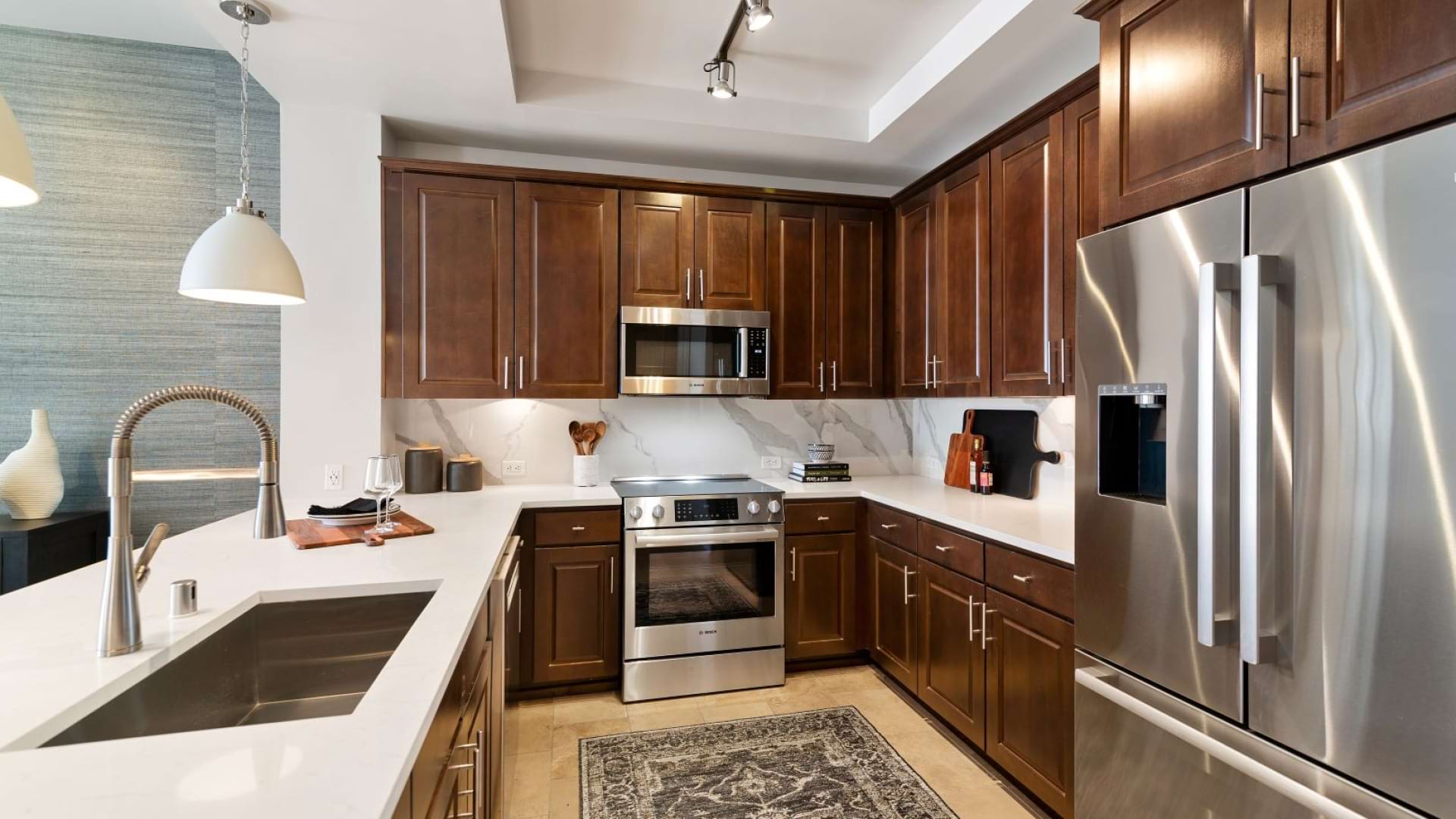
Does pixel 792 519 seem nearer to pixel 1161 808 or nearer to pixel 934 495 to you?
pixel 934 495

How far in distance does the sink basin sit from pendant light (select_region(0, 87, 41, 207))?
79 cm

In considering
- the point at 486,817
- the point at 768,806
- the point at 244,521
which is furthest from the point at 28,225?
the point at 768,806

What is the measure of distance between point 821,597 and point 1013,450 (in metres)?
1.14

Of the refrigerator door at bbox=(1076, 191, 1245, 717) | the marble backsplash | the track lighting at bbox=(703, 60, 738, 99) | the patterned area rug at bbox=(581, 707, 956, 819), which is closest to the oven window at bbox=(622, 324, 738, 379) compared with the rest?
the marble backsplash

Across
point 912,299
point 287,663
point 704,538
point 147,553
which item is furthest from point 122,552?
point 912,299

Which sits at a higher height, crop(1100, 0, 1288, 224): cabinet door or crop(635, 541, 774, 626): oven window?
crop(1100, 0, 1288, 224): cabinet door

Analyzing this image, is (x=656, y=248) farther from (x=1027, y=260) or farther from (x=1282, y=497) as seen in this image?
(x=1282, y=497)

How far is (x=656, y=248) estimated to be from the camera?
3.26 m

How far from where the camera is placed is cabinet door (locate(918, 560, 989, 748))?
2381 millimetres

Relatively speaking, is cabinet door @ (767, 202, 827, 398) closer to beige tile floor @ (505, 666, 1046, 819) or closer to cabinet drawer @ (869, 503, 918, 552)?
cabinet drawer @ (869, 503, 918, 552)

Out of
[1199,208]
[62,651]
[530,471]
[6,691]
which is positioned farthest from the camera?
[530,471]

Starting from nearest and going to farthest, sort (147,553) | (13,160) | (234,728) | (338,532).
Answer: (234,728), (13,160), (147,553), (338,532)

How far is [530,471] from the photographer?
11.3 ft

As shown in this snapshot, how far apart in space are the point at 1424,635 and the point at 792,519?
2.27m
